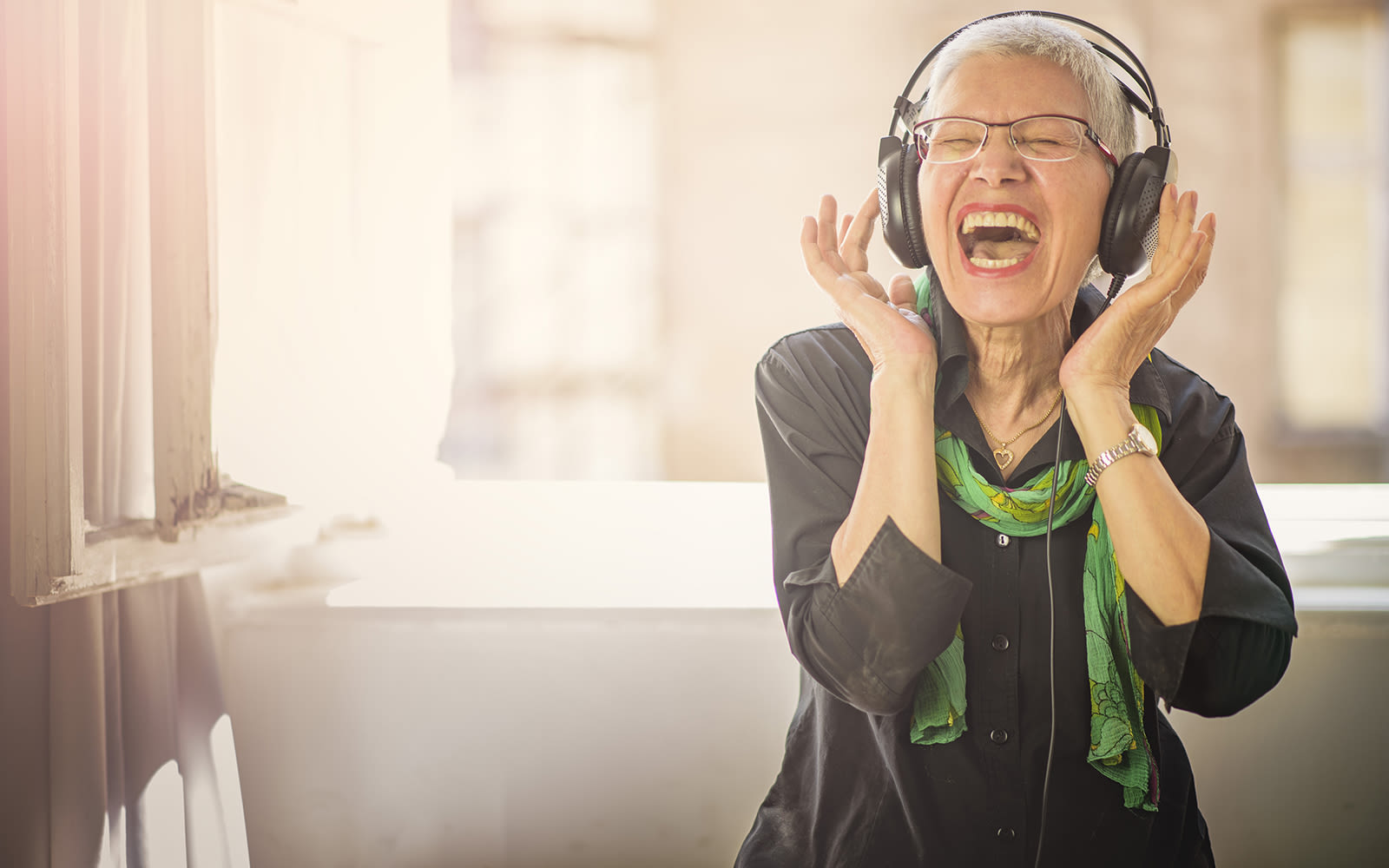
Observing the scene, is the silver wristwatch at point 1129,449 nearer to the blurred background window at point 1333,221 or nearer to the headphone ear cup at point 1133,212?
the headphone ear cup at point 1133,212

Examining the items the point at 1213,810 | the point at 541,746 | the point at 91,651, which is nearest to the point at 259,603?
the point at 91,651

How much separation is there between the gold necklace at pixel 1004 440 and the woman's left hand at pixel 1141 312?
7cm

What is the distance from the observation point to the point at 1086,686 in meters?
0.87

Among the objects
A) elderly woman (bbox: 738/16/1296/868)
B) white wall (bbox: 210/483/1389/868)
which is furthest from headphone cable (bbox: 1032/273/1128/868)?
white wall (bbox: 210/483/1389/868)

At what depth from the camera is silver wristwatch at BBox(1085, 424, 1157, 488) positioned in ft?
2.57

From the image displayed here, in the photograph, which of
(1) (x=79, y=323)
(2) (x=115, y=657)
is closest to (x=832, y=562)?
(1) (x=79, y=323)

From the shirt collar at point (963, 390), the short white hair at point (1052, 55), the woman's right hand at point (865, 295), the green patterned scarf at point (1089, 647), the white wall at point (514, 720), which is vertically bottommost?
the white wall at point (514, 720)

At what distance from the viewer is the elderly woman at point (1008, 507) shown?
78 centimetres

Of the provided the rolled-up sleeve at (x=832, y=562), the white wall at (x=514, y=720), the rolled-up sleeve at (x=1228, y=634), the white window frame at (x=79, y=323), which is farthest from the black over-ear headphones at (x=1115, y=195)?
the white window frame at (x=79, y=323)

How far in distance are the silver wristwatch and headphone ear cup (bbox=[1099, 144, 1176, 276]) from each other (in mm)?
172

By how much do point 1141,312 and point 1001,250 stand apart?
14 cm

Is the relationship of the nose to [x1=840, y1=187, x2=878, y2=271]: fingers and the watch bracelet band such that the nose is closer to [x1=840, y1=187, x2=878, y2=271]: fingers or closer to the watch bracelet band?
[x1=840, y1=187, x2=878, y2=271]: fingers

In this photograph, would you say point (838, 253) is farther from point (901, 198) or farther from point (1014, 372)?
point (1014, 372)

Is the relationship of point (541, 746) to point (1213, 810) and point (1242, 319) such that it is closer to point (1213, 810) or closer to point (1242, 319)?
point (1213, 810)
